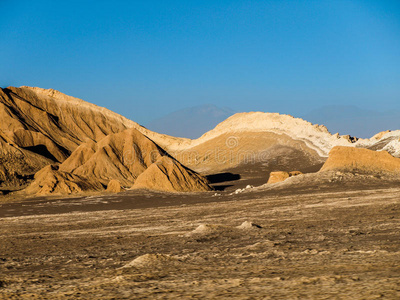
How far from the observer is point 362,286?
7.66 m

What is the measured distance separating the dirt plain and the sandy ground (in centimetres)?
2

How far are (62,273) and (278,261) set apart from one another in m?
4.48

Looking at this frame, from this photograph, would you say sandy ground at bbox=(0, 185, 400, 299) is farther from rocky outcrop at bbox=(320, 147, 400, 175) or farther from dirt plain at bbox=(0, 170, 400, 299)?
rocky outcrop at bbox=(320, 147, 400, 175)

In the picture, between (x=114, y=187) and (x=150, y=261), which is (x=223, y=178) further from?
(x=150, y=261)

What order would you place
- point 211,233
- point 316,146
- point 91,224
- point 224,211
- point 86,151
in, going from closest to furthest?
point 211,233, point 91,224, point 224,211, point 86,151, point 316,146

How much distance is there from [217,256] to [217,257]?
117 mm

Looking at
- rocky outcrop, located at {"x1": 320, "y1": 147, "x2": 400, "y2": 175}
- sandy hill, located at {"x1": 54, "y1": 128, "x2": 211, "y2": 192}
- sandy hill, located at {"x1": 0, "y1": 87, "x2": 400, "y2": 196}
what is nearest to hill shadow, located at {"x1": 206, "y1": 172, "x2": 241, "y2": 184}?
sandy hill, located at {"x1": 0, "y1": 87, "x2": 400, "y2": 196}

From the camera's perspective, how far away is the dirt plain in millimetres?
8164

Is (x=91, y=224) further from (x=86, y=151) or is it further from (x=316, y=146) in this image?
(x=316, y=146)

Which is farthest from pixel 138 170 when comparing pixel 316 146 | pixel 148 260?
pixel 148 260

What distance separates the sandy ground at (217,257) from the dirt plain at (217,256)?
0.7 inches

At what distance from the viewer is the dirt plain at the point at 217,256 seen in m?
8.16

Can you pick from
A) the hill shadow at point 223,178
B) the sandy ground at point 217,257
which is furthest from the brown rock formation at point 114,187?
the sandy ground at point 217,257

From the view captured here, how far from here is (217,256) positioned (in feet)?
38.4
